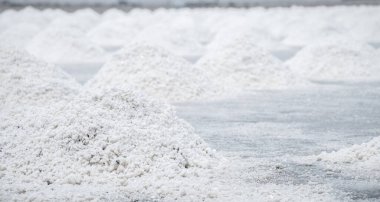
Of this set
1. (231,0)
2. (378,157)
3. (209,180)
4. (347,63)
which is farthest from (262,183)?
(231,0)

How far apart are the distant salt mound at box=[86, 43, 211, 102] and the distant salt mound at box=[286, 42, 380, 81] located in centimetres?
241

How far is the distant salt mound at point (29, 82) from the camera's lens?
5.89 metres

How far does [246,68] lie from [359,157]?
14.4 ft

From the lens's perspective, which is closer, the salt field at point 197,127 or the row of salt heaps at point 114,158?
the row of salt heaps at point 114,158

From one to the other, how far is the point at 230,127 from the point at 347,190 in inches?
80.7

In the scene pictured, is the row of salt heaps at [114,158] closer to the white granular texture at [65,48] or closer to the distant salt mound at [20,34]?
the white granular texture at [65,48]

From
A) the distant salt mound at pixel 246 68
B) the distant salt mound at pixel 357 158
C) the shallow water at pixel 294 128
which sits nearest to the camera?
the shallow water at pixel 294 128

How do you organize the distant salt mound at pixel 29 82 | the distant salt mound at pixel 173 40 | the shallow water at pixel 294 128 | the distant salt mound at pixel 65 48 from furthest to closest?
1. the distant salt mound at pixel 173 40
2. the distant salt mound at pixel 65 48
3. the distant salt mound at pixel 29 82
4. the shallow water at pixel 294 128

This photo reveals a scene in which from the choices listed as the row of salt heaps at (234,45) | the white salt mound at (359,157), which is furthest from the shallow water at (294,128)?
the row of salt heaps at (234,45)

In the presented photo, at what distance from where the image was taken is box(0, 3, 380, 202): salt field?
338 cm

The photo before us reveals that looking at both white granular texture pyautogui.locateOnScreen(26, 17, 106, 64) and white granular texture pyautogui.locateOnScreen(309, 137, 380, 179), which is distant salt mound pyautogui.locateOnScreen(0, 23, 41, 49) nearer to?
white granular texture pyautogui.locateOnScreen(26, 17, 106, 64)

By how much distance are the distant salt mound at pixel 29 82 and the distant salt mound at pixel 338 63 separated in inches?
148

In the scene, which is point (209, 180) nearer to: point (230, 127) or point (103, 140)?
point (103, 140)

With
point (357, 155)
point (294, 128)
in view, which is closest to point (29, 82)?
point (294, 128)
